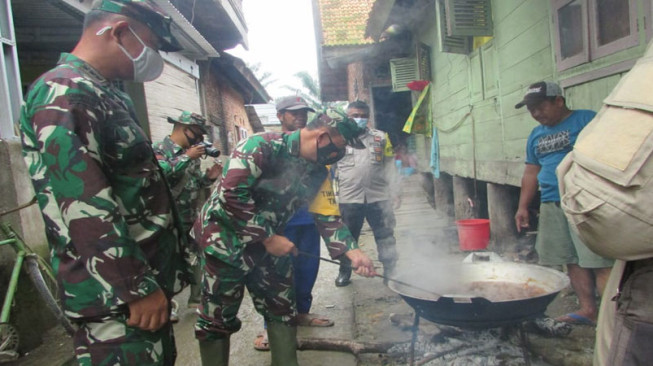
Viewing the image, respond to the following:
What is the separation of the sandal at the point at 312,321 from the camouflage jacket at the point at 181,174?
55.5 inches

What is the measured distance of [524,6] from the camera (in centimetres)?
489

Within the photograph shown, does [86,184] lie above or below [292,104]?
below

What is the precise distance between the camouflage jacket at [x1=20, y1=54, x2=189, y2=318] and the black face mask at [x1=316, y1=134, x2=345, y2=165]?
1256mm

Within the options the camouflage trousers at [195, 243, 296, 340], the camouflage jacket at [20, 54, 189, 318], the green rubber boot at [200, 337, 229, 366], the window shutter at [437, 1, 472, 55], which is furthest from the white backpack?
the window shutter at [437, 1, 472, 55]

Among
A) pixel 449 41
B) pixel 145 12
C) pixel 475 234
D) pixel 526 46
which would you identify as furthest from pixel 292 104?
pixel 449 41

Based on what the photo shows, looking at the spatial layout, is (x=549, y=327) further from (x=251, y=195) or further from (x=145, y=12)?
(x=145, y=12)

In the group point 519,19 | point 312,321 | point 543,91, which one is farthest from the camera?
point 519,19

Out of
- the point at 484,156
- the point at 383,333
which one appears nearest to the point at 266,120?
the point at 484,156

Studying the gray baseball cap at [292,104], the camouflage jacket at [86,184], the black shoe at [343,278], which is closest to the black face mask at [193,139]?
the gray baseball cap at [292,104]

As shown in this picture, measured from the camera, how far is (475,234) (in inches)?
231

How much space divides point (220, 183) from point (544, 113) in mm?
2711

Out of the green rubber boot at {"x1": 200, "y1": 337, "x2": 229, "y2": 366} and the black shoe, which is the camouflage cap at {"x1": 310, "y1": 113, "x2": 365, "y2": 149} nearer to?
the green rubber boot at {"x1": 200, "y1": 337, "x2": 229, "y2": 366}

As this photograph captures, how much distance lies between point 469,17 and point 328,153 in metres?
4.17

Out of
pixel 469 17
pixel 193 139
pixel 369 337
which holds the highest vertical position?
pixel 469 17
